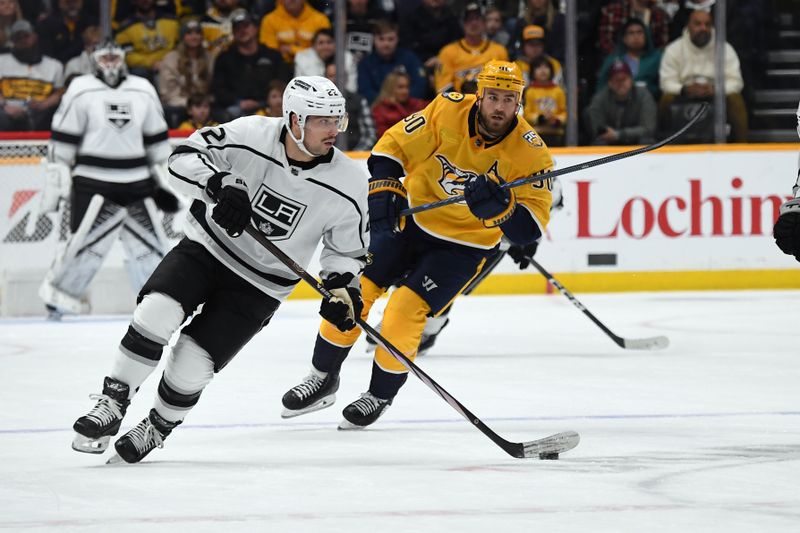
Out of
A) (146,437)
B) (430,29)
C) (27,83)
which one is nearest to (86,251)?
(27,83)

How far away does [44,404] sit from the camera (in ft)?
15.2

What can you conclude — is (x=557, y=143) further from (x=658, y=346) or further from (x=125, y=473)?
(x=125, y=473)

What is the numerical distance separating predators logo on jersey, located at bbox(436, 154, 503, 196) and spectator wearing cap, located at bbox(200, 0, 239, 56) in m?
3.98

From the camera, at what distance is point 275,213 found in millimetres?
3707

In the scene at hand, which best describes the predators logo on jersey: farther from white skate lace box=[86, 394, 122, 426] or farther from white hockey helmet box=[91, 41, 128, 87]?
white hockey helmet box=[91, 41, 128, 87]

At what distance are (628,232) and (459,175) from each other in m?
4.02

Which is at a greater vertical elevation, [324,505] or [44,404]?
[324,505]

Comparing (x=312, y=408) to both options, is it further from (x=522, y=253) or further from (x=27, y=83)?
(x=27, y=83)

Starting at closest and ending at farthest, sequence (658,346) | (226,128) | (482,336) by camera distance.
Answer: (226,128)
(658,346)
(482,336)

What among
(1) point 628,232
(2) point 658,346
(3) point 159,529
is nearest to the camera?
(3) point 159,529

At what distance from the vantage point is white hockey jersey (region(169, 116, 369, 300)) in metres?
3.68

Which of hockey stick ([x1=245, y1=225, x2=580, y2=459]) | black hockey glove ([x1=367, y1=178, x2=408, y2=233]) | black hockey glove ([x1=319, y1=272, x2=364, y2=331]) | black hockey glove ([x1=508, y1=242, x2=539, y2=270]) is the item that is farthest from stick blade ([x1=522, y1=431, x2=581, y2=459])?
black hockey glove ([x1=508, y1=242, x2=539, y2=270])

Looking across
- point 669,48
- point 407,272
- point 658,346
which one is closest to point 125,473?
point 407,272

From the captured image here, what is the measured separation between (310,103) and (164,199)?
4.27 m
